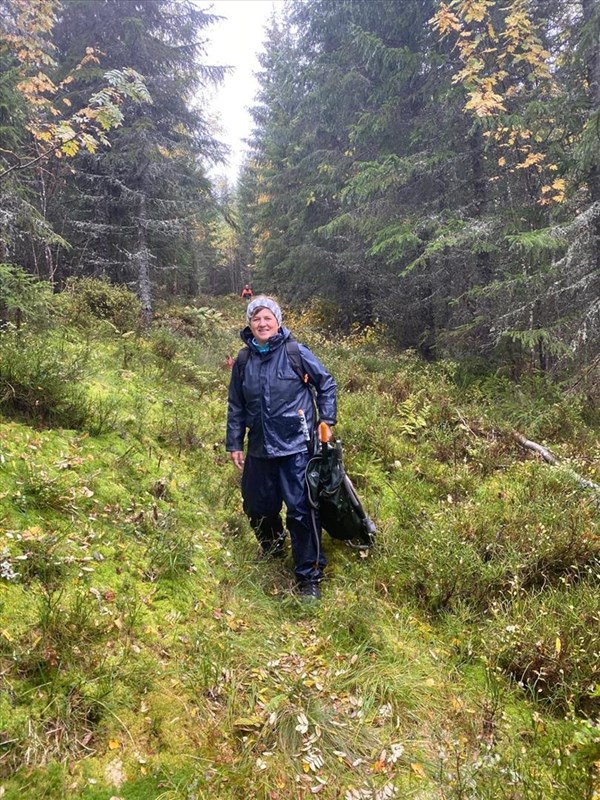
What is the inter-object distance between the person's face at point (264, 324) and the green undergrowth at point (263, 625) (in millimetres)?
1896

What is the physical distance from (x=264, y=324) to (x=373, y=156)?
12.0 meters

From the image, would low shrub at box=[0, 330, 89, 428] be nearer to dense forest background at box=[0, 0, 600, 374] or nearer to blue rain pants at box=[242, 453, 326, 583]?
dense forest background at box=[0, 0, 600, 374]

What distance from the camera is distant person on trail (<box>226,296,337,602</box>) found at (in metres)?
3.98

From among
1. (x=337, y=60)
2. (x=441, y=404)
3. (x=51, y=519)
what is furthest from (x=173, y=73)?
(x=51, y=519)

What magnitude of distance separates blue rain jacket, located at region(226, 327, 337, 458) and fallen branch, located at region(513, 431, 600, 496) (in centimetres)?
305

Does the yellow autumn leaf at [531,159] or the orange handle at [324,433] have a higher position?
the yellow autumn leaf at [531,159]

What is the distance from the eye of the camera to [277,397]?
13.1 feet

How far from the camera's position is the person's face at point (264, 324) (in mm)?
3988

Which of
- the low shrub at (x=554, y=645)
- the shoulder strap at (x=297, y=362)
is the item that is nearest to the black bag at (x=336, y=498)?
the shoulder strap at (x=297, y=362)

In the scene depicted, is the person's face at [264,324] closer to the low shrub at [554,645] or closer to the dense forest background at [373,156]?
the dense forest background at [373,156]

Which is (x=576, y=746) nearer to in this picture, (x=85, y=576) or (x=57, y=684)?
(x=57, y=684)

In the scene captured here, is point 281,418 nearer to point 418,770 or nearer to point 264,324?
point 264,324

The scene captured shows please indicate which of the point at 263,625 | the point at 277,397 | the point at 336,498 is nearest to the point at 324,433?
the point at 277,397

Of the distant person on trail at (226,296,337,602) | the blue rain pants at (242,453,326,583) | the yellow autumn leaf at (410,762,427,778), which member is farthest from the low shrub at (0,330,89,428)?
the yellow autumn leaf at (410,762,427,778)
